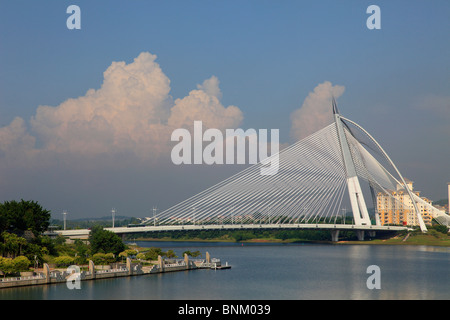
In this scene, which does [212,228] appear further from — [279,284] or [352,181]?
[279,284]

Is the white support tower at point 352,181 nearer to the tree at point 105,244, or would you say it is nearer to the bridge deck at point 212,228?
the bridge deck at point 212,228

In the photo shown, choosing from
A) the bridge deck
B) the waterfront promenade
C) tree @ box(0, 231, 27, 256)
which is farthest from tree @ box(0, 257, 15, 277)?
the bridge deck

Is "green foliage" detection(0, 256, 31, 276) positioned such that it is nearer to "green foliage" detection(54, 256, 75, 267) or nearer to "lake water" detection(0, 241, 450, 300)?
"lake water" detection(0, 241, 450, 300)

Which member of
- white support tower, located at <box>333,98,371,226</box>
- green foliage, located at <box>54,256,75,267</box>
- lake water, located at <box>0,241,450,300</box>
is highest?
white support tower, located at <box>333,98,371,226</box>

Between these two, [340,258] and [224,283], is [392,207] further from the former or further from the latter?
[224,283]
